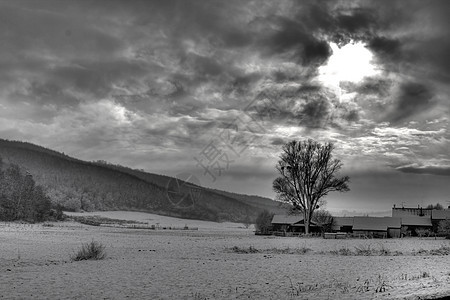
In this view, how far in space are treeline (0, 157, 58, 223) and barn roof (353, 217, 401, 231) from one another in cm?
6317

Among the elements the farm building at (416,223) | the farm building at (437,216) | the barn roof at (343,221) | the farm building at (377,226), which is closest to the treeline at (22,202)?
the barn roof at (343,221)

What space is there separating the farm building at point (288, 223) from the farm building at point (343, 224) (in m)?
8.13

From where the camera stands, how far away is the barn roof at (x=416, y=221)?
9681 centimetres

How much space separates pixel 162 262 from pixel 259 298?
11.7 metres

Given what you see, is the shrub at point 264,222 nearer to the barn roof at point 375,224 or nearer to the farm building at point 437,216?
the barn roof at point 375,224

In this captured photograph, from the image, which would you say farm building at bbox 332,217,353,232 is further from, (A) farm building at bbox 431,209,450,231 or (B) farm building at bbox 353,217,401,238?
(A) farm building at bbox 431,209,450,231

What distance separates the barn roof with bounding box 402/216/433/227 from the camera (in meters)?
96.8

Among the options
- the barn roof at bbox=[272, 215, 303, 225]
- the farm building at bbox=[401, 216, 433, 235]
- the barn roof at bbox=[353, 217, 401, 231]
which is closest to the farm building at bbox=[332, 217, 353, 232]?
the barn roof at bbox=[353, 217, 401, 231]

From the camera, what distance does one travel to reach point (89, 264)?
2138cm

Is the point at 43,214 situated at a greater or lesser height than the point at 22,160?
lesser

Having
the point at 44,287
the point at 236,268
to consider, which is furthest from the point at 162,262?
the point at 44,287

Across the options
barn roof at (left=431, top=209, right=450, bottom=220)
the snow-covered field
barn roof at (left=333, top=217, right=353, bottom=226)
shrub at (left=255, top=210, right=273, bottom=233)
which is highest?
barn roof at (left=431, top=209, right=450, bottom=220)

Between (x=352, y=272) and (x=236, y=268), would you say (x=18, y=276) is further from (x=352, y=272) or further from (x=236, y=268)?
(x=352, y=272)

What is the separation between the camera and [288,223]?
294 ft
